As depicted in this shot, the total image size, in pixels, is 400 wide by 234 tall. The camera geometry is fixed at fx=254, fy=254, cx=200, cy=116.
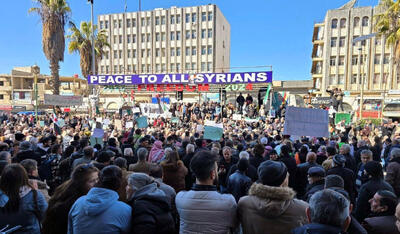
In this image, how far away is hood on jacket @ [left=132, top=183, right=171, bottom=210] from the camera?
2.12m

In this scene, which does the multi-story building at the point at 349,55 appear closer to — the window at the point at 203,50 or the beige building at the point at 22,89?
the window at the point at 203,50

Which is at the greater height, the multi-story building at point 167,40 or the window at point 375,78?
the multi-story building at point 167,40

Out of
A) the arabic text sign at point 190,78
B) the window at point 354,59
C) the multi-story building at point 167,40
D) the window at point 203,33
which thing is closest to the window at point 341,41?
the window at point 354,59

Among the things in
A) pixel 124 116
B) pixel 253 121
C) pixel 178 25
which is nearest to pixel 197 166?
pixel 253 121

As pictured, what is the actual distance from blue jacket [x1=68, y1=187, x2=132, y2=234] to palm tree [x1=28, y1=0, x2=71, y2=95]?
70.3 ft

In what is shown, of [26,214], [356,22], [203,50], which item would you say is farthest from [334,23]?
[26,214]

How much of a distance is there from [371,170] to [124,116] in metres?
19.9

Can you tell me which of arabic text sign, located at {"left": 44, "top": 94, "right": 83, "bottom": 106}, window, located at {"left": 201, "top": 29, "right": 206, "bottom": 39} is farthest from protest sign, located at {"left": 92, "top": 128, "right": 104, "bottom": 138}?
window, located at {"left": 201, "top": 29, "right": 206, "bottom": 39}

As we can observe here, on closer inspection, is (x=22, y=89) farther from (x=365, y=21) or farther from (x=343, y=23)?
(x=365, y=21)

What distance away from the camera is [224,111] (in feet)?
73.5

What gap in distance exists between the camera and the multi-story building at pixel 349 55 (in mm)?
37250

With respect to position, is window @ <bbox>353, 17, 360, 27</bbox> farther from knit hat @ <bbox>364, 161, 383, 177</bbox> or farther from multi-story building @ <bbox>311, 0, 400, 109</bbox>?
knit hat @ <bbox>364, 161, 383, 177</bbox>

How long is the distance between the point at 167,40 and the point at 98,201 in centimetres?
6045

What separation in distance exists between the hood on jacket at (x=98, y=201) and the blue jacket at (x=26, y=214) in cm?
78
